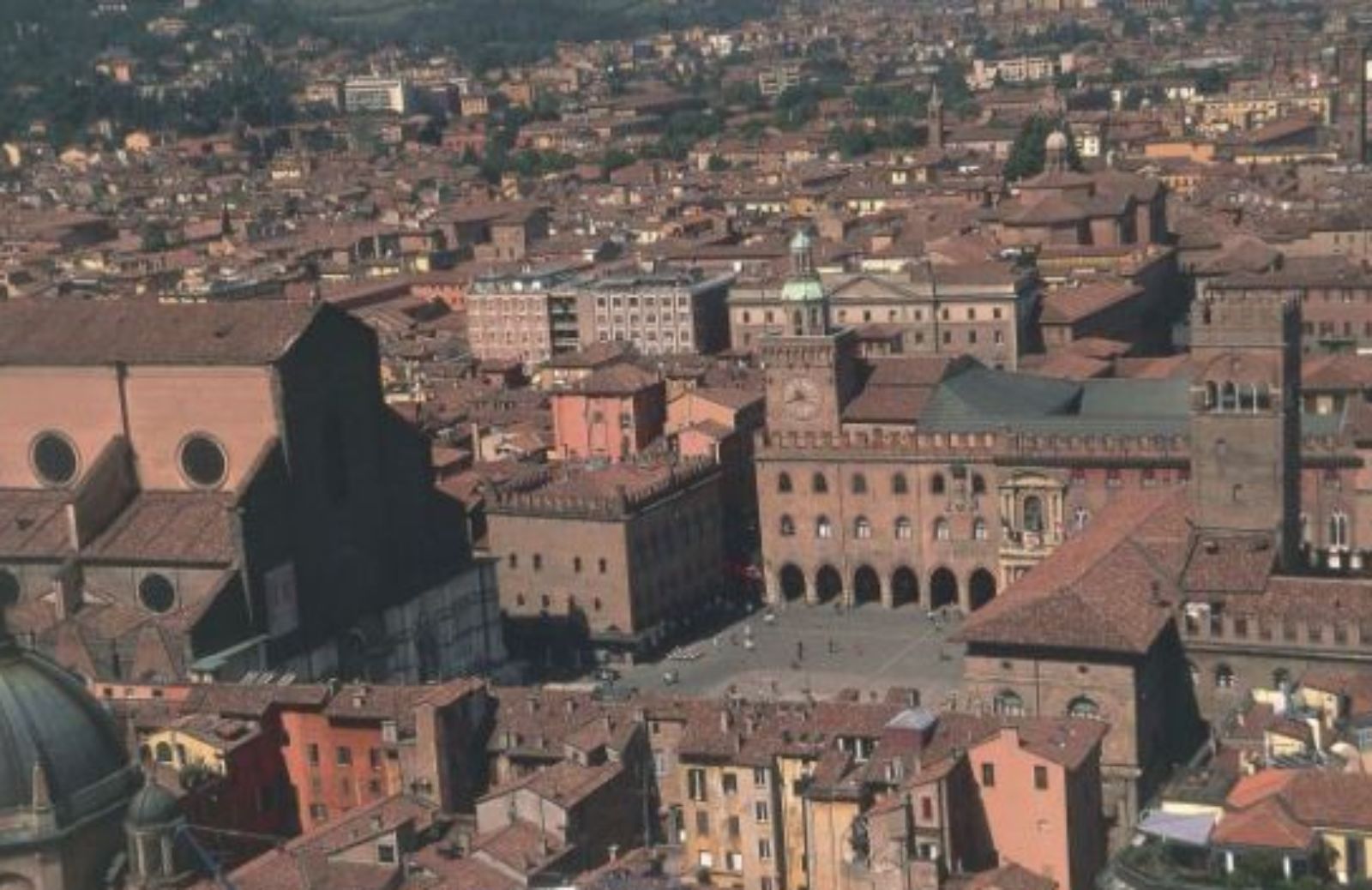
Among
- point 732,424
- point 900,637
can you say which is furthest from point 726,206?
point 900,637

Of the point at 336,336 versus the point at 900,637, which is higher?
the point at 336,336

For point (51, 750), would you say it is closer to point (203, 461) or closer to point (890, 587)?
point (203, 461)

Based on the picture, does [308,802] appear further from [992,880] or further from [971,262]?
[971,262]

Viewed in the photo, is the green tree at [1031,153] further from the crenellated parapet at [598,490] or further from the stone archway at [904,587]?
the crenellated parapet at [598,490]

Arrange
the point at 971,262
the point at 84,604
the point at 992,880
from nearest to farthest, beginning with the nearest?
the point at 992,880 < the point at 84,604 < the point at 971,262

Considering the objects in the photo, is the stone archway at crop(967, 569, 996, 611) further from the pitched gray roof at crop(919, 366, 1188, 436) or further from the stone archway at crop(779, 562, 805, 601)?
the stone archway at crop(779, 562, 805, 601)

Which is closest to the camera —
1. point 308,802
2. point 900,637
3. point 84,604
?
point 308,802

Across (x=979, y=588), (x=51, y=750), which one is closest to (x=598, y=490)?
(x=979, y=588)
